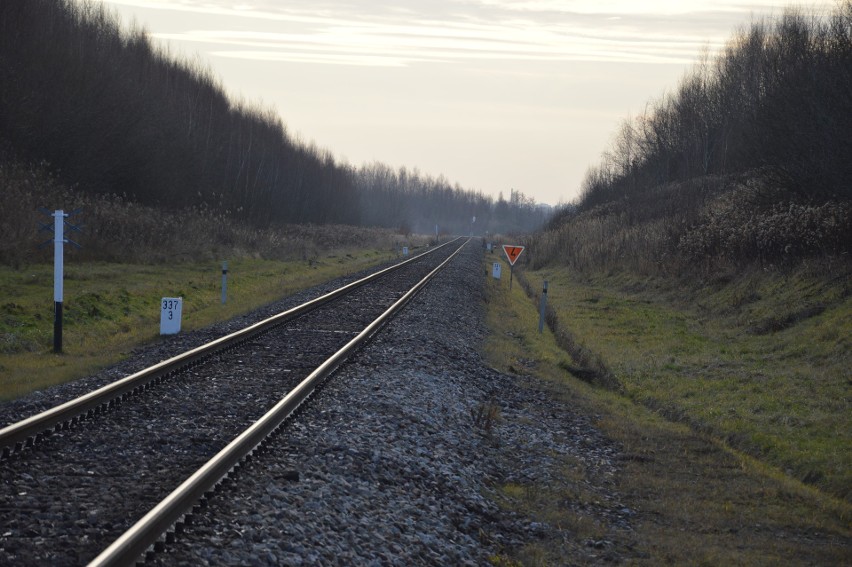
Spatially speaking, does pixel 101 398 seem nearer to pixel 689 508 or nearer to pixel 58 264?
pixel 58 264

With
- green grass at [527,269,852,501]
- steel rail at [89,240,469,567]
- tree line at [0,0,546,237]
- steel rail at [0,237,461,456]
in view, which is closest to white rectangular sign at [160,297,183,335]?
steel rail at [0,237,461,456]

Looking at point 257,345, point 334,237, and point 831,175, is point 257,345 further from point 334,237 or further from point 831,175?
point 334,237

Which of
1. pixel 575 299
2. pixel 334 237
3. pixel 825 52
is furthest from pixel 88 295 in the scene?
pixel 334 237

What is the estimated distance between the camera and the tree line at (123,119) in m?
34.0

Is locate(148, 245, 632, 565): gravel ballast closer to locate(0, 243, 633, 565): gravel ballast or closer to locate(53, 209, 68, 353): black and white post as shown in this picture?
locate(0, 243, 633, 565): gravel ballast

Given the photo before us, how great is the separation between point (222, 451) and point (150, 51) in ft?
194

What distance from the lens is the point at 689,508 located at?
8.42 metres

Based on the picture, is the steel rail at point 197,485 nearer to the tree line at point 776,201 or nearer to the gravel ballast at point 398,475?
the gravel ballast at point 398,475


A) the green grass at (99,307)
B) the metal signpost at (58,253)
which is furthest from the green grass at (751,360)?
the metal signpost at (58,253)

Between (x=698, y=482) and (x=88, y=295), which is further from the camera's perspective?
(x=88, y=295)

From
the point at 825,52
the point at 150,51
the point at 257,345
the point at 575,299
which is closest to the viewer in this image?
the point at 257,345

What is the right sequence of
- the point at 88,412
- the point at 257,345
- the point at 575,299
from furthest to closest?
the point at 575,299, the point at 257,345, the point at 88,412

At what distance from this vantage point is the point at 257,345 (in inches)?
545

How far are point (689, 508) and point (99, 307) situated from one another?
14.0 meters
